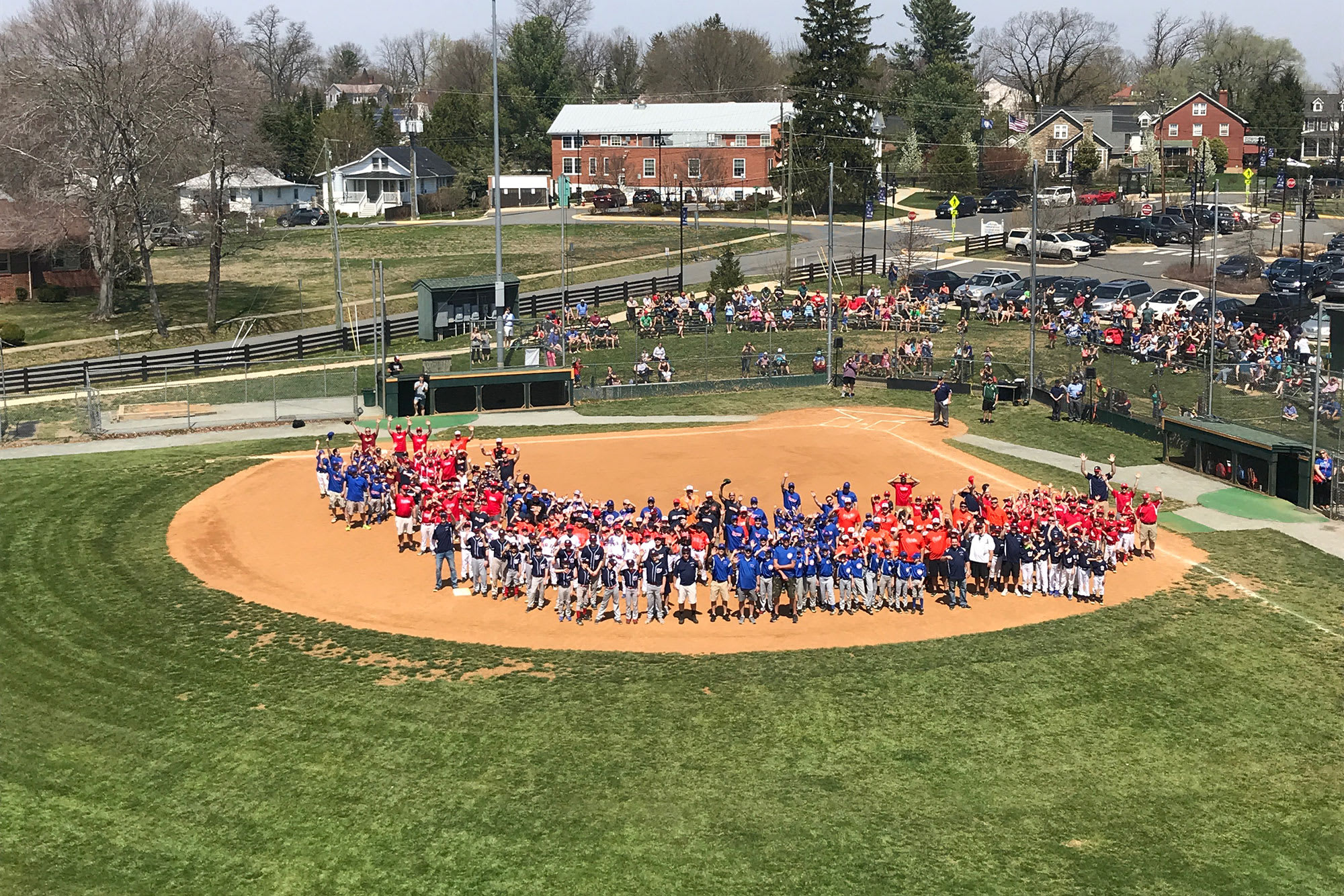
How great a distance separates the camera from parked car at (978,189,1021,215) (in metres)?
88.2

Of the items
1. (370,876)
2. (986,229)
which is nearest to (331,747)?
(370,876)

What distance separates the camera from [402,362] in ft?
156

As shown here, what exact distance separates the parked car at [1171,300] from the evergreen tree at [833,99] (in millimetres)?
34305

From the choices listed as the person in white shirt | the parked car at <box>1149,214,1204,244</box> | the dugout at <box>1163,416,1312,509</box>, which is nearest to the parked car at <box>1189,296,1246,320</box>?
the dugout at <box>1163,416,1312,509</box>

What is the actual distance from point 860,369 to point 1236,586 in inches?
947

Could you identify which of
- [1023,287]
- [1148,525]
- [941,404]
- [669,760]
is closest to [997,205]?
[1023,287]

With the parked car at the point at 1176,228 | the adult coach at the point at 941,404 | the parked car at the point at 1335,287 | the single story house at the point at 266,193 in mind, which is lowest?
the adult coach at the point at 941,404

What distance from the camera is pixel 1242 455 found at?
35094 millimetres

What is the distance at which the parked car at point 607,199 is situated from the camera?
316 ft

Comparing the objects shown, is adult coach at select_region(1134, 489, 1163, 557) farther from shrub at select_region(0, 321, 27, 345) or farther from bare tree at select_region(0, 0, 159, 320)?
shrub at select_region(0, 321, 27, 345)

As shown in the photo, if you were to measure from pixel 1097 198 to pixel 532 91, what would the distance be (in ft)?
183

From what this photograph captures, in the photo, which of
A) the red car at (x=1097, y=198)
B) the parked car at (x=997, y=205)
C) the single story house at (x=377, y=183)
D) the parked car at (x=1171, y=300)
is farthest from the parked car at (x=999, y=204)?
the single story house at (x=377, y=183)

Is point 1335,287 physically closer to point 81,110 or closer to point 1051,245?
point 1051,245

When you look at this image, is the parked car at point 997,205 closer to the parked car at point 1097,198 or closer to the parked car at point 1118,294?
the parked car at point 1097,198
